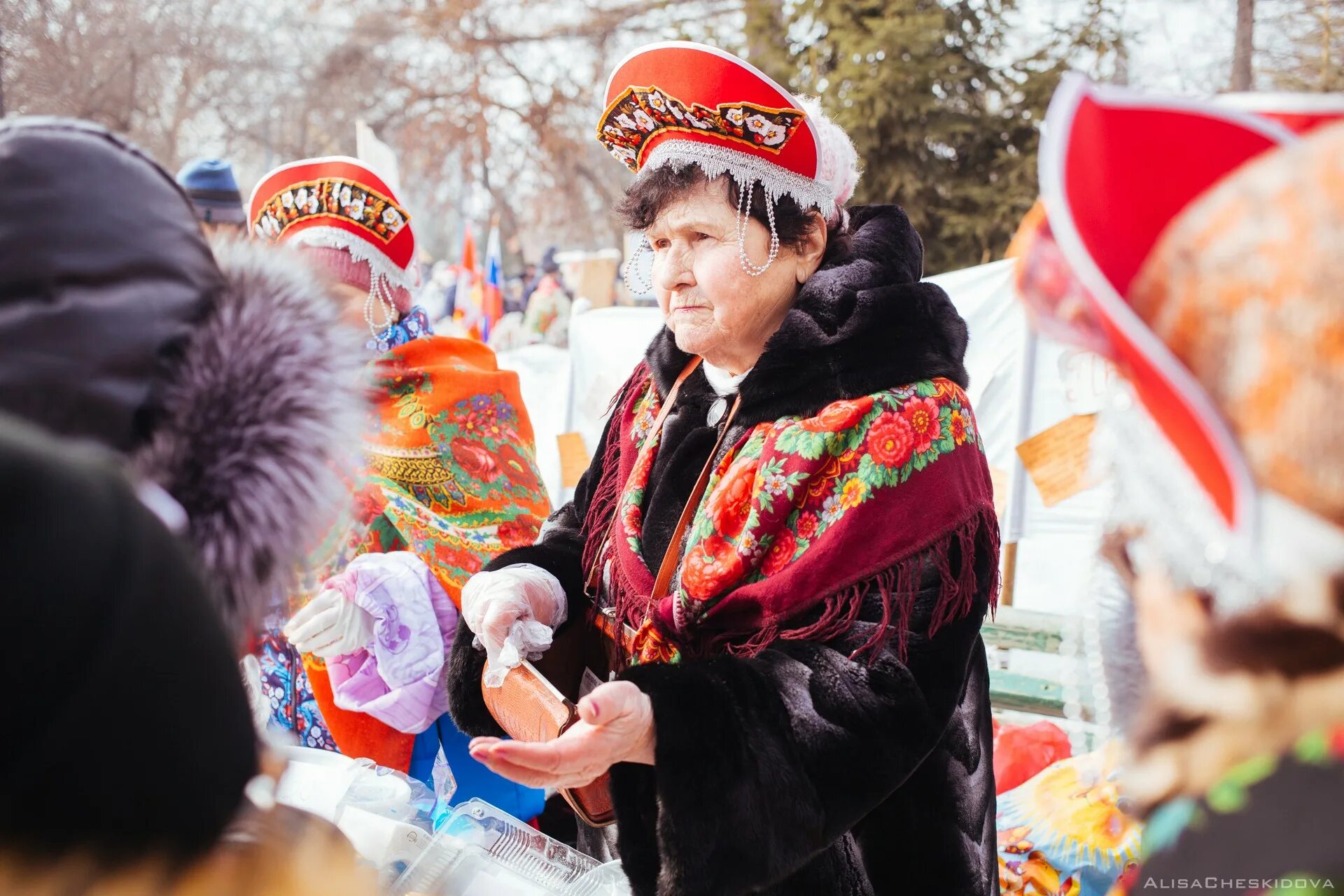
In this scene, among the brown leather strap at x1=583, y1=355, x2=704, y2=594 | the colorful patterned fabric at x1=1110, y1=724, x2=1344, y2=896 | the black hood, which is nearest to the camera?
the colorful patterned fabric at x1=1110, y1=724, x2=1344, y2=896

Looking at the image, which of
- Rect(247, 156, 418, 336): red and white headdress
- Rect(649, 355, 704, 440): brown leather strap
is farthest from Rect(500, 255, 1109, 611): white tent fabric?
Rect(649, 355, 704, 440): brown leather strap

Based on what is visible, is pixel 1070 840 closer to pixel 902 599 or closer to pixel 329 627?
pixel 902 599

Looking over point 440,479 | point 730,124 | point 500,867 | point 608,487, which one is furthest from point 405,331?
point 500,867

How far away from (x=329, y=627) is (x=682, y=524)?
1.23 meters

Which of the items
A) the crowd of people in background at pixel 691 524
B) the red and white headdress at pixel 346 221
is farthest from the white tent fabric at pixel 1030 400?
the crowd of people in background at pixel 691 524

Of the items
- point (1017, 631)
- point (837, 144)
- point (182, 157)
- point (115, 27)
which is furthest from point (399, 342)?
point (182, 157)

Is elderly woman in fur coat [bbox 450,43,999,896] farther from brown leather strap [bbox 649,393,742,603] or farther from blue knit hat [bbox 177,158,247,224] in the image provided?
blue knit hat [bbox 177,158,247,224]

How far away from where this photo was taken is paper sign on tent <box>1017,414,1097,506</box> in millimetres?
4578

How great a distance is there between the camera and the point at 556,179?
2028 cm

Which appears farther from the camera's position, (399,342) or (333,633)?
(399,342)

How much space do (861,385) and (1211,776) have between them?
1216 mm

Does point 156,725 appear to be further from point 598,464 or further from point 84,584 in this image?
point 598,464

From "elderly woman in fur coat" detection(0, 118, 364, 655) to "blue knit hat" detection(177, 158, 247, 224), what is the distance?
308 centimetres

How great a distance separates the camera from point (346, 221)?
349 centimetres
